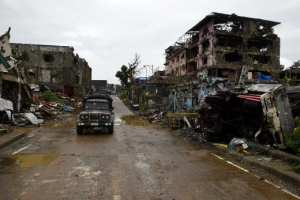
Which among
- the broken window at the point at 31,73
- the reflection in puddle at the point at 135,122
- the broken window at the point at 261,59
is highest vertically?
the broken window at the point at 261,59

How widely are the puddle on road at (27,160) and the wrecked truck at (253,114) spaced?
7437 mm

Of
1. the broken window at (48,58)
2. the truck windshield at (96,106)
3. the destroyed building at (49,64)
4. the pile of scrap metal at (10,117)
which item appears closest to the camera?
the truck windshield at (96,106)

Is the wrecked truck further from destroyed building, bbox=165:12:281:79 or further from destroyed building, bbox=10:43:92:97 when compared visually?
destroyed building, bbox=10:43:92:97

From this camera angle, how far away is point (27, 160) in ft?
27.5

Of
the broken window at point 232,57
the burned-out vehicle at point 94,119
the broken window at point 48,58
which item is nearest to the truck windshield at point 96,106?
→ the burned-out vehicle at point 94,119

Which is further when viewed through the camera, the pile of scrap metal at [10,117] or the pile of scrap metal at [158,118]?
the pile of scrap metal at [158,118]

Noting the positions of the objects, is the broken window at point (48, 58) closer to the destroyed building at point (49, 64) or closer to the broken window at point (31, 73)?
the destroyed building at point (49, 64)

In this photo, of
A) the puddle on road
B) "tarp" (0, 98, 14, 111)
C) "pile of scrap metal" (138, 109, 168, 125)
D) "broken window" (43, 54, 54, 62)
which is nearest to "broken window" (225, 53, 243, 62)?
"pile of scrap metal" (138, 109, 168, 125)

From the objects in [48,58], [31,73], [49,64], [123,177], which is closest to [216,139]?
[123,177]

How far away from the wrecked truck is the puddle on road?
744 cm

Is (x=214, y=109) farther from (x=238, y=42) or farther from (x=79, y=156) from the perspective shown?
(x=238, y=42)

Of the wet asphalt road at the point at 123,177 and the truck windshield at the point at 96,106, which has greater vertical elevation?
the truck windshield at the point at 96,106

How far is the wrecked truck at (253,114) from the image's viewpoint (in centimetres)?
916

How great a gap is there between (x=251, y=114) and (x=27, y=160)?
9.35m
